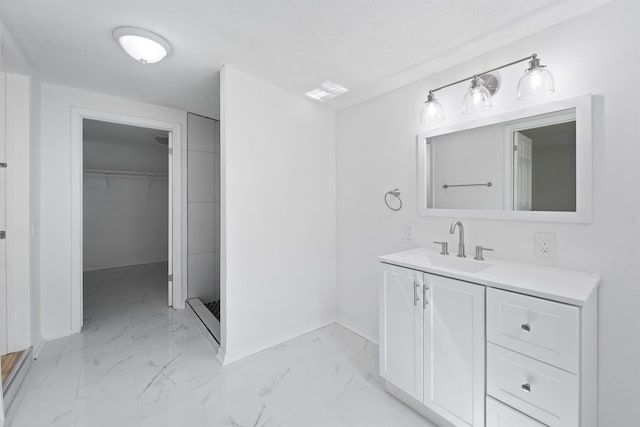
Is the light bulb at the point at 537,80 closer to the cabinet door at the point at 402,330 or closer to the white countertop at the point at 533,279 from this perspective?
the white countertop at the point at 533,279

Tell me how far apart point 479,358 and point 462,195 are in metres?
1.08

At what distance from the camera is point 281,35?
1.71 meters

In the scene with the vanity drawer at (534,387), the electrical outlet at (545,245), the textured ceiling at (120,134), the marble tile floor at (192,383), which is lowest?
the marble tile floor at (192,383)

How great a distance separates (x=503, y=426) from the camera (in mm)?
1261

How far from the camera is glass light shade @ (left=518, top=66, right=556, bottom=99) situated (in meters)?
1.48

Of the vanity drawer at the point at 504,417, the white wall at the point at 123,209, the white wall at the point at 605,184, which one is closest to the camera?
the vanity drawer at the point at 504,417

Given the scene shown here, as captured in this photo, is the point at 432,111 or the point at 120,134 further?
the point at 120,134

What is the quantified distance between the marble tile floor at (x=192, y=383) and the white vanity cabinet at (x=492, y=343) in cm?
32

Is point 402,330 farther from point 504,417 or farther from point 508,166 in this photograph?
point 508,166

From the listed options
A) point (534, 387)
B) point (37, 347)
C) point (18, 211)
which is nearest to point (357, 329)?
point (534, 387)

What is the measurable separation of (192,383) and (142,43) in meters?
2.28

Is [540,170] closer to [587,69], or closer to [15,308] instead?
[587,69]

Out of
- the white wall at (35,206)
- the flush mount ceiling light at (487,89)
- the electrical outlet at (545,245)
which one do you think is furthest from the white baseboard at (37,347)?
the electrical outlet at (545,245)

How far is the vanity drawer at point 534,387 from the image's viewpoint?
109 cm
